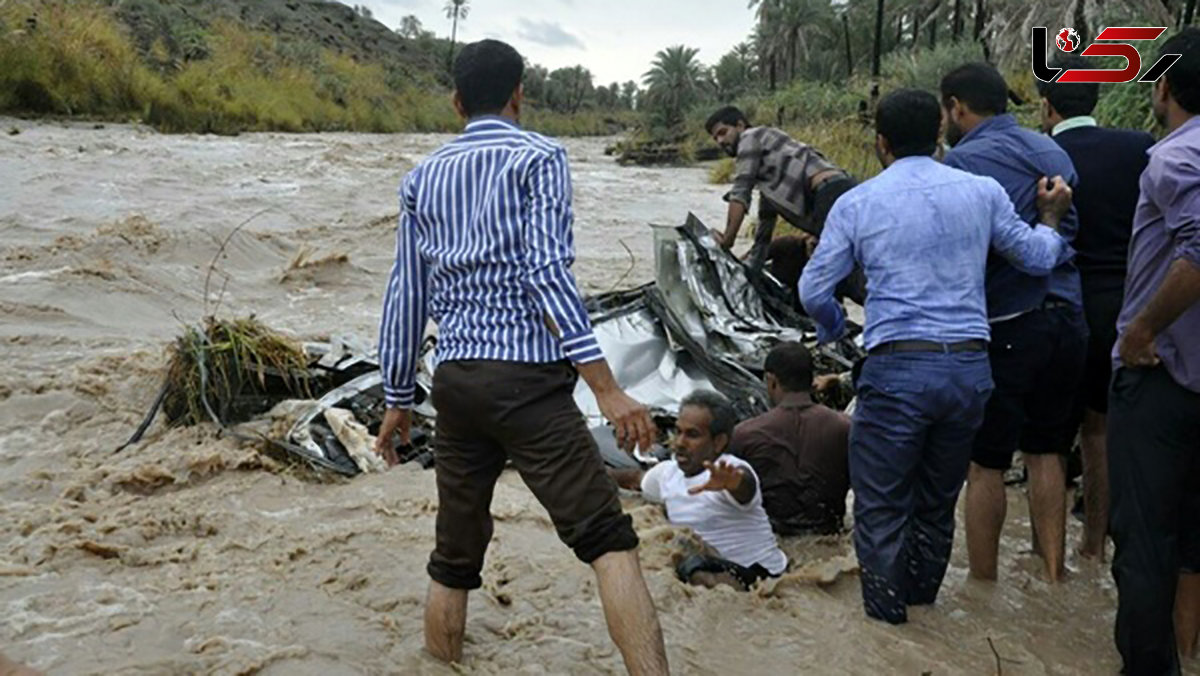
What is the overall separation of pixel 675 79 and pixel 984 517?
60.4 metres

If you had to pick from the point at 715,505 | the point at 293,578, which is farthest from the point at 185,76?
the point at 715,505

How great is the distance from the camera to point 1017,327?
3.82m

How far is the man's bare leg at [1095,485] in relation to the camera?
14.1 feet

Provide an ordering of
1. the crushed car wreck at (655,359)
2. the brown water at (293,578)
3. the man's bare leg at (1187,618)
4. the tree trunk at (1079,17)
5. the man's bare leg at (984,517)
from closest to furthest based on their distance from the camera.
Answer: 1. the brown water at (293,578)
2. the man's bare leg at (1187,618)
3. the man's bare leg at (984,517)
4. the crushed car wreck at (655,359)
5. the tree trunk at (1079,17)

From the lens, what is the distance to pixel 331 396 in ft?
18.0

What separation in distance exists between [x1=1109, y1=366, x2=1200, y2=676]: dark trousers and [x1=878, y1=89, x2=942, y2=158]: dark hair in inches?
40.1

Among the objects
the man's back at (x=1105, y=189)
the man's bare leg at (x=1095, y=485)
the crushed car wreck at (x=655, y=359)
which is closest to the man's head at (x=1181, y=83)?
the man's back at (x=1105, y=189)

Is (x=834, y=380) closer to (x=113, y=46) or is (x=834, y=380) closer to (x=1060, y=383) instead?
(x=1060, y=383)

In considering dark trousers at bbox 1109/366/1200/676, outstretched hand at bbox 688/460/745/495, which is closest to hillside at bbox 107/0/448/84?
outstretched hand at bbox 688/460/745/495

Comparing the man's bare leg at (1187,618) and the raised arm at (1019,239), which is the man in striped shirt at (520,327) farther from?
the man's bare leg at (1187,618)

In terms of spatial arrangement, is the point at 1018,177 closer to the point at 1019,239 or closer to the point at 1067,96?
the point at 1019,239

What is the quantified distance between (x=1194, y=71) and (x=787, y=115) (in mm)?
29960

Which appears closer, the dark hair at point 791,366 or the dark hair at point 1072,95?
the dark hair at point 1072,95

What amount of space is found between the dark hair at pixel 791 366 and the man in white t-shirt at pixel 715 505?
0.99 feet
